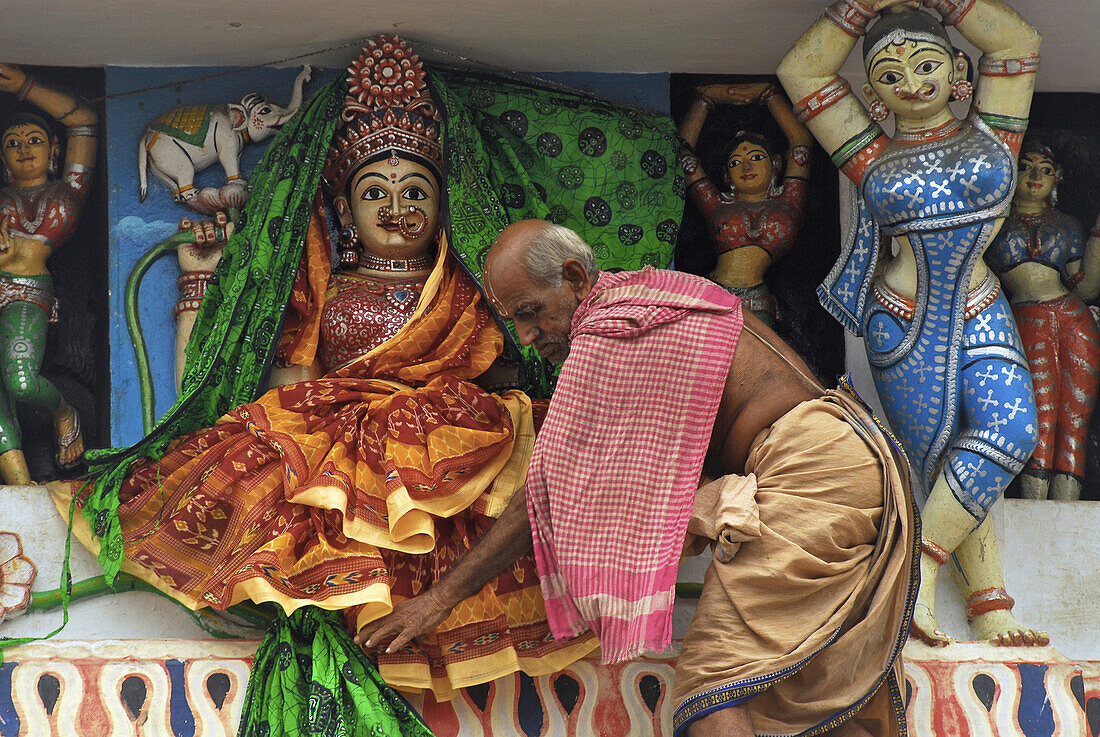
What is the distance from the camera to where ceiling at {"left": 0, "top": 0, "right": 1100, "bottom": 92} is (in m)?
4.12

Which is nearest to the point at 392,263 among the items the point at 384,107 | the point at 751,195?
the point at 384,107

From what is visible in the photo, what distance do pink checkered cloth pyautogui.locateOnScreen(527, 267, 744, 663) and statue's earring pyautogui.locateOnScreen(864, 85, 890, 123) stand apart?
106 centimetres

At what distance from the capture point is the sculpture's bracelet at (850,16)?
399 centimetres

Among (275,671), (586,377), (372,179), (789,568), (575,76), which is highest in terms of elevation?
(575,76)

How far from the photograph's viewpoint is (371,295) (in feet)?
13.6

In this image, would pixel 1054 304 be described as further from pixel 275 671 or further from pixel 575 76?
pixel 275 671

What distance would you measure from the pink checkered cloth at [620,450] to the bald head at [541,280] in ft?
0.65

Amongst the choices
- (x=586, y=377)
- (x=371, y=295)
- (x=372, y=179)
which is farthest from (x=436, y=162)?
(x=586, y=377)

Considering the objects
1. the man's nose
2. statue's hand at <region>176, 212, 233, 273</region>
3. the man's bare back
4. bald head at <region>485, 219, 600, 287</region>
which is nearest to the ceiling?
statue's hand at <region>176, 212, 233, 273</region>

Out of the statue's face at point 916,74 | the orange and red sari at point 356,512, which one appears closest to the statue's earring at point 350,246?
the orange and red sari at point 356,512

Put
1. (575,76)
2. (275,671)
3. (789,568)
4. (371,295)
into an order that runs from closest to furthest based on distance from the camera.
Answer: (789,568) < (275,671) < (371,295) < (575,76)

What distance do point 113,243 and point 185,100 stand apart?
1.62 feet

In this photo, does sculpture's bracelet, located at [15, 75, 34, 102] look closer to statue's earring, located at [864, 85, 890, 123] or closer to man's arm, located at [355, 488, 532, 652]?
man's arm, located at [355, 488, 532, 652]

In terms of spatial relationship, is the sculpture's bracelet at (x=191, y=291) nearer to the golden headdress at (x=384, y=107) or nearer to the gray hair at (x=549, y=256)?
the golden headdress at (x=384, y=107)
